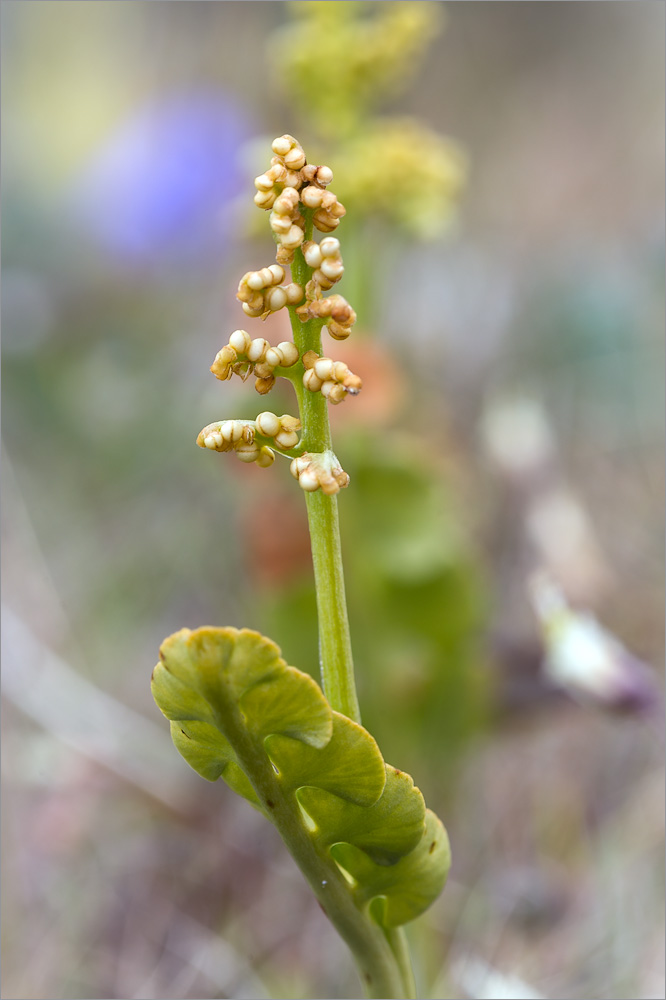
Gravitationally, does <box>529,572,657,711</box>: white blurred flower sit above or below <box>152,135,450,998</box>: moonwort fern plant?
below

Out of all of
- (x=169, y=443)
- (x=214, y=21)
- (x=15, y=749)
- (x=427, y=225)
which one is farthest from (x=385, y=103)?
(x=15, y=749)

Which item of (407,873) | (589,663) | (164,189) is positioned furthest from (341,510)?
(164,189)

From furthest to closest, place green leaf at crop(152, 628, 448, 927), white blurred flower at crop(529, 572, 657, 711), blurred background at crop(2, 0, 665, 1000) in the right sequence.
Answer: blurred background at crop(2, 0, 665, 1000)
white blurred flower at crop(529, 572, 657, 711)
green leaf at crop(152, 628, 448, 927)

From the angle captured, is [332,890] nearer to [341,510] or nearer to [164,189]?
[341,510]

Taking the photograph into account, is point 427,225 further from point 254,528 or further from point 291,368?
point 291,368

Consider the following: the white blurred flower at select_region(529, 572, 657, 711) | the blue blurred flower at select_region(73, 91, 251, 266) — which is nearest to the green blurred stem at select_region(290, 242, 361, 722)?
the white blurred flower at select_region(529, 572, 657, 711)

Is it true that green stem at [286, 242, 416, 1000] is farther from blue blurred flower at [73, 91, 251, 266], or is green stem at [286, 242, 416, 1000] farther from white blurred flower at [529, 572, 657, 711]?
A: blue blurred flower at [73, 91, 251, 266]

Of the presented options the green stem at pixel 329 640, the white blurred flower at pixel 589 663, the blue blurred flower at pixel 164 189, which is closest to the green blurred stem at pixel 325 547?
the green stem at pixel 329 640
